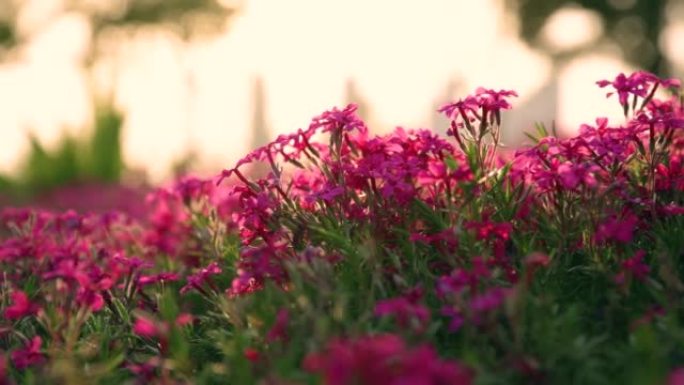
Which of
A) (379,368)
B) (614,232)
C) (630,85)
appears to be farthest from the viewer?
(630,85)

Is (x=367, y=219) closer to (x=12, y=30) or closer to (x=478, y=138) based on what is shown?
(x=478, y=138)

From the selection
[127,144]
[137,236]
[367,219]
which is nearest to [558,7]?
[127,144]

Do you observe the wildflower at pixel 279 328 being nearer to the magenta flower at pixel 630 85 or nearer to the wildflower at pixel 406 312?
the wildflower at pixel 406 312

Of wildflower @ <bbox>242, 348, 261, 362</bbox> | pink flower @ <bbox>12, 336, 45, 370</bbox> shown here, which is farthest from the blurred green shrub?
wildflower @ <bbox>242, 348, 261, 362</bbox>

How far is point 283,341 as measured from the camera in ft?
11.1

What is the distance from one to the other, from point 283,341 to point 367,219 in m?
→ 0.81

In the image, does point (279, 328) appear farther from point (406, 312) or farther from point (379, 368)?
point (379, 368)

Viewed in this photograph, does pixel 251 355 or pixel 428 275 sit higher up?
pixel 428 275

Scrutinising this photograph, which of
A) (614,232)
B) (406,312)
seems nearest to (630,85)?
(614,232)

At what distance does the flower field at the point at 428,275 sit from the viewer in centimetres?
309

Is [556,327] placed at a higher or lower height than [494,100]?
lower

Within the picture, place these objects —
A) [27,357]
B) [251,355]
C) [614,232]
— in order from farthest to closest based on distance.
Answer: [27,357], [614,232], [251,355]

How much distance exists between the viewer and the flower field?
309 cm

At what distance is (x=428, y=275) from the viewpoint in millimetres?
3762
